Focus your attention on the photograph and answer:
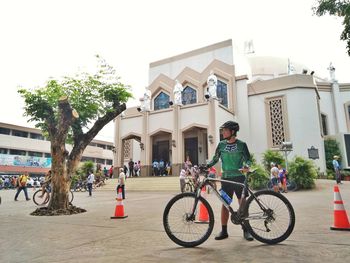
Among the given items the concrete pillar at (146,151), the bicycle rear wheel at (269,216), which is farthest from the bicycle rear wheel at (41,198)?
the concrete pillar at (146,151)

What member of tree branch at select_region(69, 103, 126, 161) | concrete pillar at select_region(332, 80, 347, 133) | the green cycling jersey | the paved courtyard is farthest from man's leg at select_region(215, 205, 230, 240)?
concrete pillar at select_region(332, 80, 347, 133)

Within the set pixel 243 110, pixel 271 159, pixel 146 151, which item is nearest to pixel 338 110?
pixel 243 110

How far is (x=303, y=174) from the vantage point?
50.4 ft

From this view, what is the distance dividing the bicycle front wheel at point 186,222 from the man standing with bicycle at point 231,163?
1.31 ft

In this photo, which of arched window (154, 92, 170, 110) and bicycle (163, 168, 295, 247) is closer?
bicycle (163, 168, 295, 247)

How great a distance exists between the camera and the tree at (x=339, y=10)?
5.98 meters

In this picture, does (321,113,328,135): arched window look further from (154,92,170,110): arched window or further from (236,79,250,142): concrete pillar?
(154,92,170,110): arched window

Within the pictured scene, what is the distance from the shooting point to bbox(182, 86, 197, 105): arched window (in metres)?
28.1

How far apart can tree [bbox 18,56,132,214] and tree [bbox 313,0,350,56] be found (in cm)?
692

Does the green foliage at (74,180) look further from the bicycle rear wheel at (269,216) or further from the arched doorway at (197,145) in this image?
the bicycle rear wheel at (269,216)

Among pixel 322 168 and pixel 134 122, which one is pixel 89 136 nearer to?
pixel 134 122

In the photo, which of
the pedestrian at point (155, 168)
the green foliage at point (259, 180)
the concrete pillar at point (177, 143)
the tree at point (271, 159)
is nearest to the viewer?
the green foliage at point (259, 180)

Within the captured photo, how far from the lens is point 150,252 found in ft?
11.6

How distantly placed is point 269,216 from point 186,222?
47.2 inches
